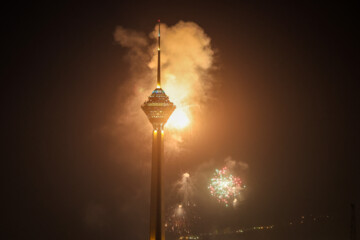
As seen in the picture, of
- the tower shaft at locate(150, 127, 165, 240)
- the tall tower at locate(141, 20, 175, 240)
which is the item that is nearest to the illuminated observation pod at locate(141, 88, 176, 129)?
the tall tower at locate(141, 20, 175, 240)

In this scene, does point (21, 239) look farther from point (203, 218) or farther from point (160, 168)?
point (160, 168)

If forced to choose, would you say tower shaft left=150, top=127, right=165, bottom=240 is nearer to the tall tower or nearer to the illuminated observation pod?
the tall tower

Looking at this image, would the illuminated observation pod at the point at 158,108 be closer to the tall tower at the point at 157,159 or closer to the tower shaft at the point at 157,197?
the tall tower at the point at 157,159

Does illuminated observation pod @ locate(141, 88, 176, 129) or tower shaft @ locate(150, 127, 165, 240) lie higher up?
illuminated observation pod @ locate(141, 88, 176, 129)

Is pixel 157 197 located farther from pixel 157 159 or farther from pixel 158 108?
pixel 158 108

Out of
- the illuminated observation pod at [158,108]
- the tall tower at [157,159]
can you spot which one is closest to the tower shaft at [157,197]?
the tall tower at [157,159]

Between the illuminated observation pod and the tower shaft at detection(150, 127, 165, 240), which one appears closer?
the tower shaft at detection(150, 127, 165, 240)

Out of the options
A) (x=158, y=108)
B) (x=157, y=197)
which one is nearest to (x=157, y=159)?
(x=157, y=197)

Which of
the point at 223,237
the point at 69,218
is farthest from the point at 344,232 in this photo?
the point at 69,218
